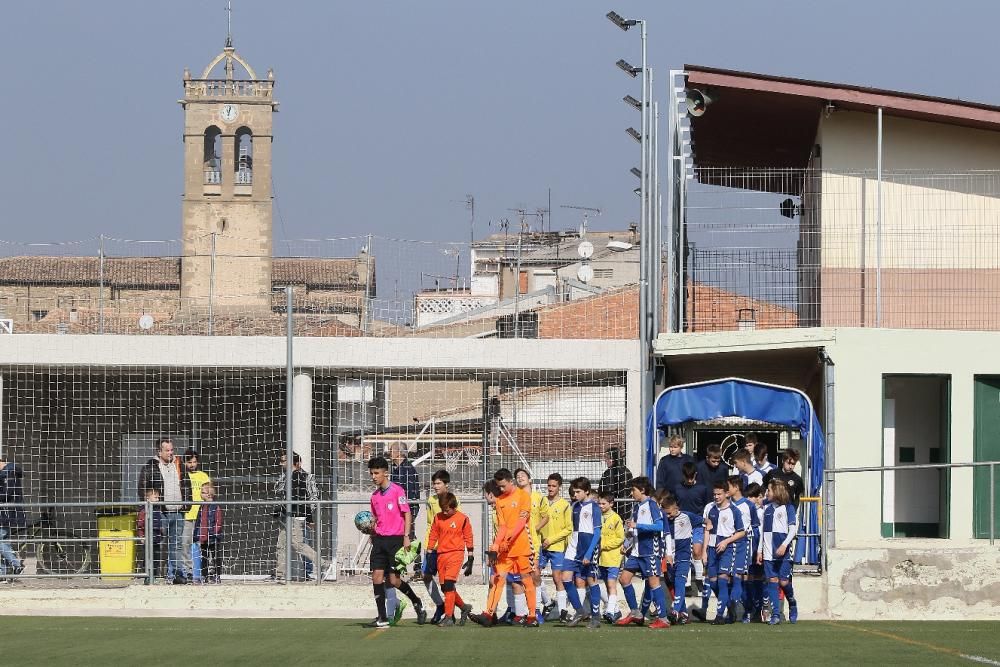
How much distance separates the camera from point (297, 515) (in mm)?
18938

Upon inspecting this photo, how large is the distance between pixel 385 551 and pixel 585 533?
1.97m

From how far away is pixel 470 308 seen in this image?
38438 mm

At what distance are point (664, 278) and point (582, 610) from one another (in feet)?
27.7

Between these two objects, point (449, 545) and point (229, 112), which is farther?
point (229, 112)

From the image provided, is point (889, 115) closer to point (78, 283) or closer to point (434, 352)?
point (434, 352)

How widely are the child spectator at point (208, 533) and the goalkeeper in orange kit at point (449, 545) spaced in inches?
161

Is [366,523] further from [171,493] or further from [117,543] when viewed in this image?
[117,543]

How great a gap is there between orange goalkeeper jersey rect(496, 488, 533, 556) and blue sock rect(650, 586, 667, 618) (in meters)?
1.27

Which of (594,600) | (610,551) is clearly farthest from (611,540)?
(594,600)

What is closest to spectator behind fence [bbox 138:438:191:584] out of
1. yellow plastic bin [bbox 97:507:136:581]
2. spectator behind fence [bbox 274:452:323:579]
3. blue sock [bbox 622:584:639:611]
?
yellow plastic bin [bbox 97:507:136:581]

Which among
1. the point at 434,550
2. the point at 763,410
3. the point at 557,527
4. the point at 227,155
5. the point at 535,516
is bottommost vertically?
the point at 434,550

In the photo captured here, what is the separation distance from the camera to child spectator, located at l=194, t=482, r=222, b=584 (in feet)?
62.3

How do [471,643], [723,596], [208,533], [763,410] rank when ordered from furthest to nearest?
[208,533]
[763,410]
[723,596]
[471,643]

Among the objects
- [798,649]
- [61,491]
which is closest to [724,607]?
[798,649]
